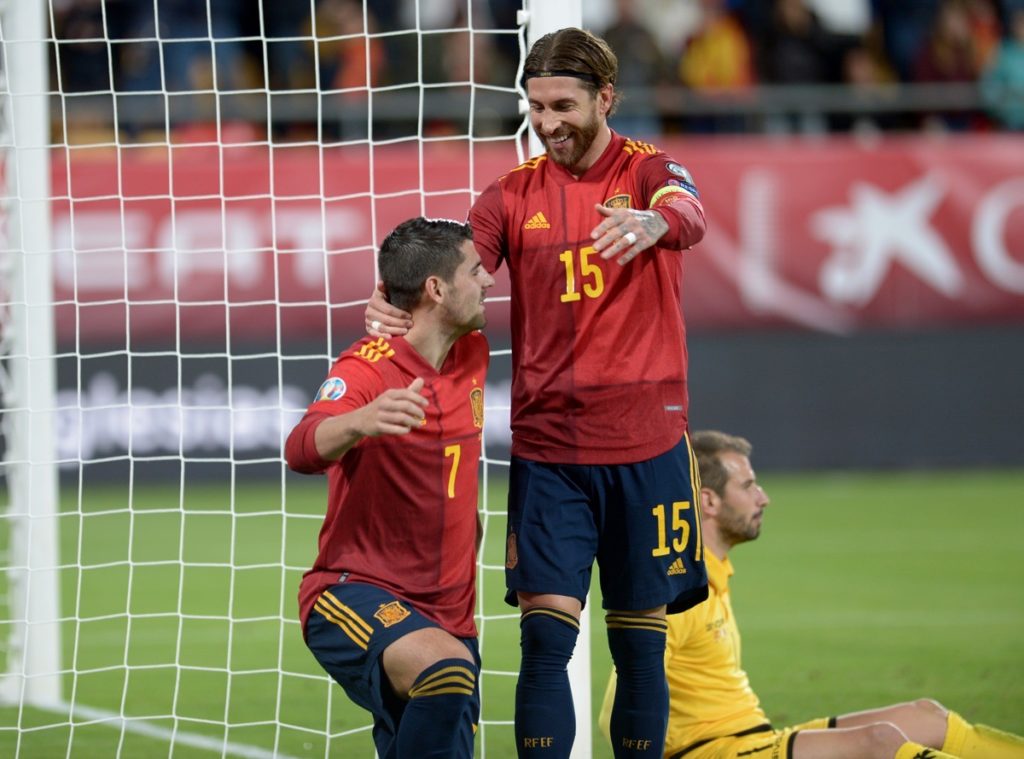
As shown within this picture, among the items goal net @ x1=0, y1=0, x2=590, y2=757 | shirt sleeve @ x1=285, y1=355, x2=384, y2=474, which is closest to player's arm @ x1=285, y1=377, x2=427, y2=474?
shirt sleeve @ x1=285, y1=355, x2=384, y2=474

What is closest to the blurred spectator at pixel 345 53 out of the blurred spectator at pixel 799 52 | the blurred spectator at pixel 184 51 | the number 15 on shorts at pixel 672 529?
the blurred spectator at pixel 184 51

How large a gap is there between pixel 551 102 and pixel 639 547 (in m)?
1.24

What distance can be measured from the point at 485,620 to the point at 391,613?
3.50 metres

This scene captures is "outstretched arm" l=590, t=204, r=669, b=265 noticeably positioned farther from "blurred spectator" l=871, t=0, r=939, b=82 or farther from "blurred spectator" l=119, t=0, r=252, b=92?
"blurred spectator" l=871, t=0, r=939, b=82

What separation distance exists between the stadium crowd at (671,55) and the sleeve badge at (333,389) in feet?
30.2

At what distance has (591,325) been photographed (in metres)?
4.58

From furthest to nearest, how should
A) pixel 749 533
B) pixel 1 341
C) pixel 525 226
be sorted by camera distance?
pixel 1 341 < pixel 749 533 < pixel 525 226

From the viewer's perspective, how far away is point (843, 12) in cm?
1730

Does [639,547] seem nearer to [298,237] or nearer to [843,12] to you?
[298,237]

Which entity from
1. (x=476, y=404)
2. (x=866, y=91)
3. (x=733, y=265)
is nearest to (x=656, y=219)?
(x=476, y=404)

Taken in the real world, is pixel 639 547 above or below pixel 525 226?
below

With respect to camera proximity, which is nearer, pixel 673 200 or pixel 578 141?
pixel 673 200

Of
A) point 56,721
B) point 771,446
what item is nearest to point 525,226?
point 56,721

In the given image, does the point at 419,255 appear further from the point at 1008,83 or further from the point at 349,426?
the point at 1008,83
